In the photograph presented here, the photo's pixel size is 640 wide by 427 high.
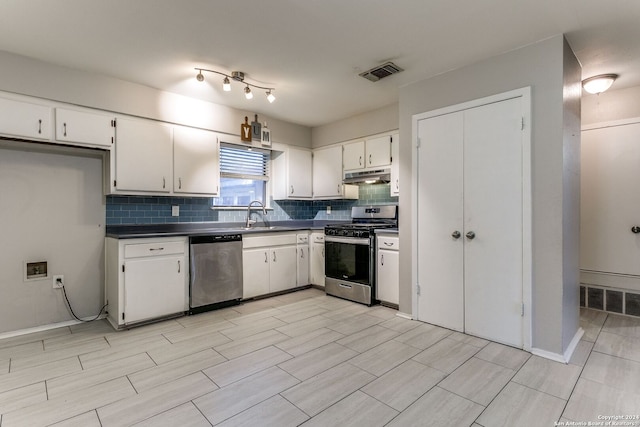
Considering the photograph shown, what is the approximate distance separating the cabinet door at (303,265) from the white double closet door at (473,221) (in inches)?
70.3

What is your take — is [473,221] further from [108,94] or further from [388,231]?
[108,94]

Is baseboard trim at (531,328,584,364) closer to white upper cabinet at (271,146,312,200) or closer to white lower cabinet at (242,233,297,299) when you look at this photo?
white lower cabinet at (242,233,297,299)

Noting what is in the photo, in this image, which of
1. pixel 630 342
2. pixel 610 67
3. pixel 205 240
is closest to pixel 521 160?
pixel 610 67

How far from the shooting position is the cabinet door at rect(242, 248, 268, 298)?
387 cm

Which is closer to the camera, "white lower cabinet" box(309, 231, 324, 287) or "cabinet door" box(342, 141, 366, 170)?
"cabinet door" box(342, 141, 366, 170)

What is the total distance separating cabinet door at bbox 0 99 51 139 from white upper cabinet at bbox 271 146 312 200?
8.49ft

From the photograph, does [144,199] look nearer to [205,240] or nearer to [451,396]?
[205,240]

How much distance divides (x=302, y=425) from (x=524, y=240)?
6.88 ft

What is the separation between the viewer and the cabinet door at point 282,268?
13.6 ft

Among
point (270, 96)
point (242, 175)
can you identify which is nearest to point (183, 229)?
point (242, 175)

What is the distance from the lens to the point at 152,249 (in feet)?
10.4

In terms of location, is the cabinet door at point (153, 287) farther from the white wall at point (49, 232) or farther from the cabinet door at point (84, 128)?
the cabinet door at point (84, 128)

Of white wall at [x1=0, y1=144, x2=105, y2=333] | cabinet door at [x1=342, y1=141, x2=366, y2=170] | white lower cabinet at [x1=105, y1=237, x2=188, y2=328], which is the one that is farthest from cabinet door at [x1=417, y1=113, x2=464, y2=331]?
white wall at [x1=0, y1=144, x2=105, y2=333]

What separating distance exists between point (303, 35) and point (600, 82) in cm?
283
